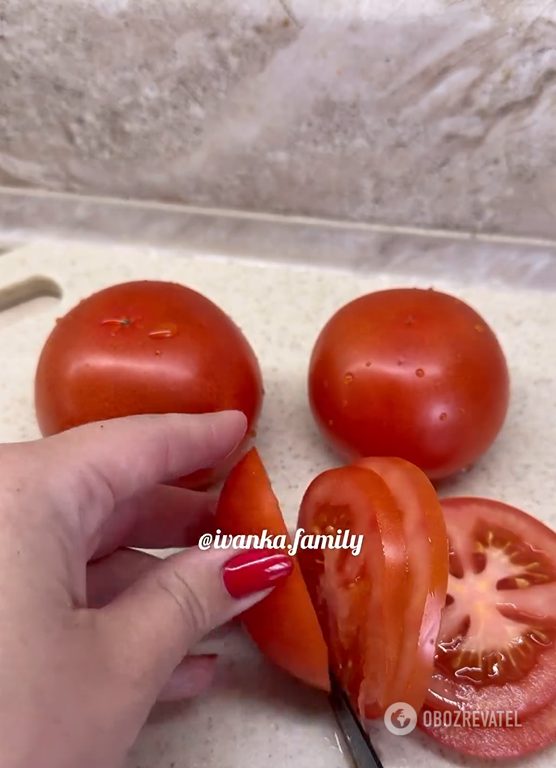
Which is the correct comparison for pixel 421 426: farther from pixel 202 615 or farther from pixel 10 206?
pixel 10 206

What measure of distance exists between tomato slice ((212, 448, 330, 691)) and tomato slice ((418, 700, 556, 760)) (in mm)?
102

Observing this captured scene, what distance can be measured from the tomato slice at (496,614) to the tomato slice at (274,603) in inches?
4.2

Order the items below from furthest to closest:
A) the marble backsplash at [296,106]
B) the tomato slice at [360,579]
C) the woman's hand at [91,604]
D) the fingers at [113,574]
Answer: the marble backsplash at [296,106] → the fingers at [113,574] → the tomato slice at [360,579] → the woman's hand at [91,604]

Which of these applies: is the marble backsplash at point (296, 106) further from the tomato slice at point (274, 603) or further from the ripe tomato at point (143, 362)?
the tomato slice at point (274, 603)

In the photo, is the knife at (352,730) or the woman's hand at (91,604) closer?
the woman's hand at (91,604)

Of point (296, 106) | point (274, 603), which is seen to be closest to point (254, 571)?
point (274, 603)

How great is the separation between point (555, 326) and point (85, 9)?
0.64 meters

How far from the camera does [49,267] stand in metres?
0.94

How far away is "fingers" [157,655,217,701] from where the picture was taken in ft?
1.91

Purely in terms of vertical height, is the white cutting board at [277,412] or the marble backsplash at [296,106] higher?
the marble backsplash at [296,106]

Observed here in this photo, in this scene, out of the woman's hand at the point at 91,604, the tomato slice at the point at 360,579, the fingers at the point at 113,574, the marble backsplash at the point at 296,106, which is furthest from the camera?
the marble backsplash at the point at 296,106

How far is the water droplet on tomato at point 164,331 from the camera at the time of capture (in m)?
0.67

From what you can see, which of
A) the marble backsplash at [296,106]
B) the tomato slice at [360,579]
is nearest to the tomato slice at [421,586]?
the tomato slice at [360,579]

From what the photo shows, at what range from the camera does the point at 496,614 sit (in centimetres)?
60
